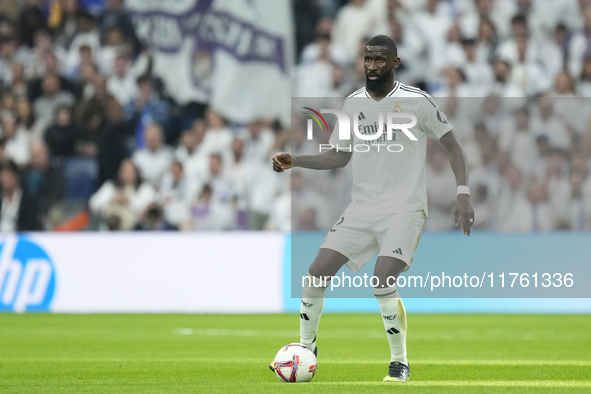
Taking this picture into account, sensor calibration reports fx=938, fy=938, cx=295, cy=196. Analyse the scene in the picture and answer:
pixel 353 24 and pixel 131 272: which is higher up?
pixel 353 24

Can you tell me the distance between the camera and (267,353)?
27.9ft

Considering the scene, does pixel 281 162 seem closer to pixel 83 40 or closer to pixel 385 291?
pixel 385 291

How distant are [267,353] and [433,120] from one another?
3344 mm

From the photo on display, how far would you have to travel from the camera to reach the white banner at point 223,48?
16.8m

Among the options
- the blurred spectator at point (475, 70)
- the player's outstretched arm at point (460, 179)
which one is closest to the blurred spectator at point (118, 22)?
the blurred spectator at point (475, 70)

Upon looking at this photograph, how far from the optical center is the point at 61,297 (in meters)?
13.3

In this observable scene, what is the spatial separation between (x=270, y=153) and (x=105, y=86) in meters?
3.37

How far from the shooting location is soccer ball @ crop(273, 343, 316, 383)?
579 centimetres

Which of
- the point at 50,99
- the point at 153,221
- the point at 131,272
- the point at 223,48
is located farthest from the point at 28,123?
the point at 131,272

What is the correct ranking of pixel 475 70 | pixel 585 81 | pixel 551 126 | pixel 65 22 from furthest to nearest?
pixel 65 22
pixel 475 70
pixel 585 81
pixel 551 126

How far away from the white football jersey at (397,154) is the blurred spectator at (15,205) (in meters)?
9.52

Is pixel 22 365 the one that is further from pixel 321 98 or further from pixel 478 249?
pixel 321 98

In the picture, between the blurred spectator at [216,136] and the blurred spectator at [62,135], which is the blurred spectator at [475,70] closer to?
the blurred spectator at [216,136]

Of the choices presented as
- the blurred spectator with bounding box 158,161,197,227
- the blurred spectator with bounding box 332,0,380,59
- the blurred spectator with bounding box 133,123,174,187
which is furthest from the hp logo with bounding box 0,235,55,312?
the blurred spectator with bounding box 332,0,380,59
